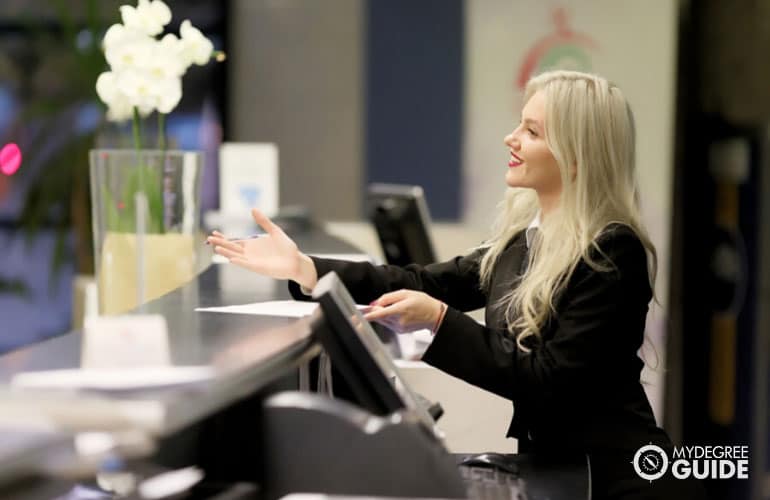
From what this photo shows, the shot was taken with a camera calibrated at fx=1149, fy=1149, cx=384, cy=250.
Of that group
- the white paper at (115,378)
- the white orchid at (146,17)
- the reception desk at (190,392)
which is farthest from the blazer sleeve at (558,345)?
the white orchid at (146,17)

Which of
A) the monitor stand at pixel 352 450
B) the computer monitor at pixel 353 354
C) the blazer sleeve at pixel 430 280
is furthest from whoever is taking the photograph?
the blazer sleeve at pixel 430 280

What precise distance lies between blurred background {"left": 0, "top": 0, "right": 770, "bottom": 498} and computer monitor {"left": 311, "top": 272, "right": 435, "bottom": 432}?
2.80 meters

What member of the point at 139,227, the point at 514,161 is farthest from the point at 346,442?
the point at 139,227

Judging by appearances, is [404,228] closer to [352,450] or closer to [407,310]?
[407,310]

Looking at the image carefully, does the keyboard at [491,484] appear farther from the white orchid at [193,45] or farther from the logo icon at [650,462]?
the white orchid at [193,45]

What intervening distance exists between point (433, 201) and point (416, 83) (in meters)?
0.58

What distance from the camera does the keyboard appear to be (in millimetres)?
1533

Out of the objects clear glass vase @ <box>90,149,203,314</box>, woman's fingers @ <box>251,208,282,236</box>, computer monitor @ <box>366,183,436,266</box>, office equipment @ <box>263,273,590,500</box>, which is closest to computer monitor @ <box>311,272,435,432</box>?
office equipment @ <box>263,273,590,500</box>

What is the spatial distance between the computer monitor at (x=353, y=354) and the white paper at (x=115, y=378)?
0.18 meters

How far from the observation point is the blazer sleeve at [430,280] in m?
1.94

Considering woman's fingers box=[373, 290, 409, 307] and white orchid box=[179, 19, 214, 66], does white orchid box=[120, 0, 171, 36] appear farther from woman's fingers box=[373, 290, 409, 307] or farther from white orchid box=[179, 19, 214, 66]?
woman's fingers box=[373, 290, 409, 307]

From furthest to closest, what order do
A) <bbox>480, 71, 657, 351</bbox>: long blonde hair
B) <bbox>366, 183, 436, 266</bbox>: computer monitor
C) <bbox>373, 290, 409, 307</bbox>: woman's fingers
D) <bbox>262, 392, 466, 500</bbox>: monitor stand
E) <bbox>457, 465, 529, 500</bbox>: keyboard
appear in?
1. <bbox>366, 183, 436, 266</bbox>: computer monitor
2. <bbox>480, 71, 657, 351</bbox>: long blonde hair
3. <bbox>373, 290, 409, 307</bbox>: woman's fingers
4. <bbox>457, 465, 529, 500</bbox>: keyboard
5. <bbox>262, 392, 466, 500</bbox>: monitor stand

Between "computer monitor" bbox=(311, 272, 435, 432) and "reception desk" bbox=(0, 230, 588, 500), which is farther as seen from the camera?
"computer monitor" bbox=(311, 272, 435, 432)

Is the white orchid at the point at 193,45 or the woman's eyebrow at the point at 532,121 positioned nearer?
the woman's eyebrow at the point at 532,121
